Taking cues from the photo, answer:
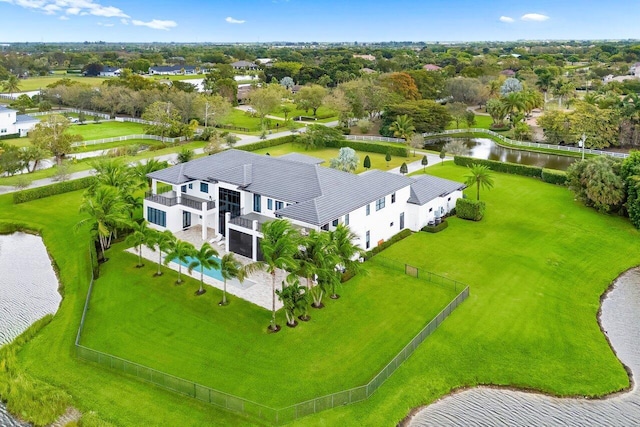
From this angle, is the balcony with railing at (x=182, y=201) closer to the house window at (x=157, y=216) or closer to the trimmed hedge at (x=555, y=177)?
the house window at (x=157, y=216)

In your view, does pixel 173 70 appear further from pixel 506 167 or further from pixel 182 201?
pixel 182 201

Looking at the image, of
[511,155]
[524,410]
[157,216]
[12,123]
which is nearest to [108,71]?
[12,123]

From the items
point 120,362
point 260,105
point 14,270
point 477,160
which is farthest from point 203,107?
point 120,362

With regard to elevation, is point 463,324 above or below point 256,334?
above

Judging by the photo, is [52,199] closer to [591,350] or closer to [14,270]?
[14,270]

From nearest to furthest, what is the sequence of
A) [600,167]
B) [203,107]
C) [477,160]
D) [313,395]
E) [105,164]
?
1. [313,395]
2. [105,164]
3. [600,167]
4. [477,160]
5. [203,107]

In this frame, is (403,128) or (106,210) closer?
(106,210)
